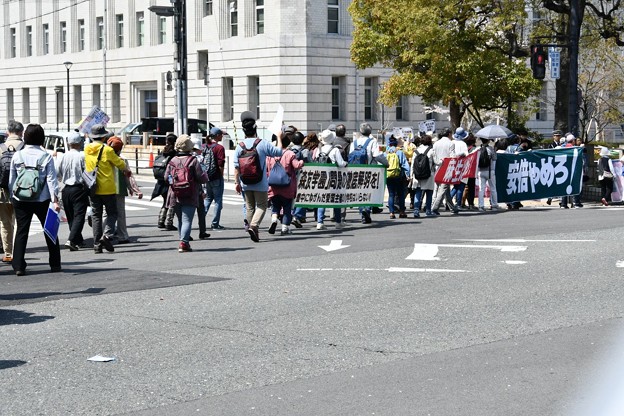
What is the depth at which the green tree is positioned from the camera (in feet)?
113

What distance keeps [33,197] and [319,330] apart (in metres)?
5.17

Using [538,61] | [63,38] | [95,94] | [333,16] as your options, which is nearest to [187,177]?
[538,61]

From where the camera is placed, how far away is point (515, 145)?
26859 mm

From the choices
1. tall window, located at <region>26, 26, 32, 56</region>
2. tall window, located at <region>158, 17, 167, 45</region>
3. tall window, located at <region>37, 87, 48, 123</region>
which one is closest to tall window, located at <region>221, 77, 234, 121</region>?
tall window, located at <region>158, 17, 167, 45</region>

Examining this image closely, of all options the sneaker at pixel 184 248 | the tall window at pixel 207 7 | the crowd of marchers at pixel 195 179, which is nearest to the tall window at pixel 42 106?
the tall window at pixel 207 7

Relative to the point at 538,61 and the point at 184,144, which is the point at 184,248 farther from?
the point at 538,61

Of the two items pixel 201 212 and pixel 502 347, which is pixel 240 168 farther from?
pixel 502 347

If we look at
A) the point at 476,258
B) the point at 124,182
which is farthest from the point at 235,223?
the point at 476,258

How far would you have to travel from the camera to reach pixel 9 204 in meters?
15.0

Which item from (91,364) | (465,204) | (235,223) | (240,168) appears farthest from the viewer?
(465,204)

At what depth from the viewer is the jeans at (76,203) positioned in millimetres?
16156

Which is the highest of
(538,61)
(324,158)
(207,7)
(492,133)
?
(207,7)

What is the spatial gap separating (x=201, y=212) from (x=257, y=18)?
39558 mm

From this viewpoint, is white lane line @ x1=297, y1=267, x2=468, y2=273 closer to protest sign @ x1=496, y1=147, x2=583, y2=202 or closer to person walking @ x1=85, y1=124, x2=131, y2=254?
person walking @ x1=85, y1=124, x2=131, y2=254
